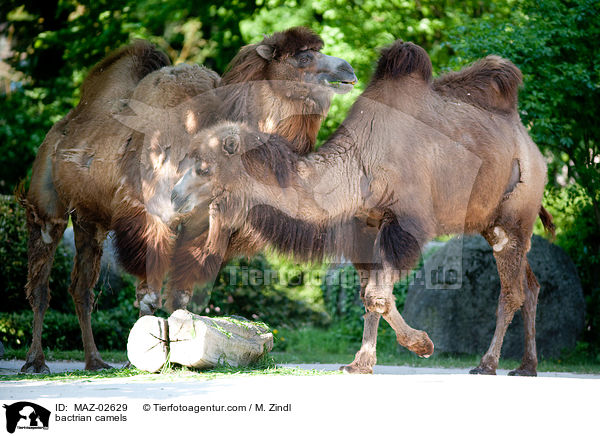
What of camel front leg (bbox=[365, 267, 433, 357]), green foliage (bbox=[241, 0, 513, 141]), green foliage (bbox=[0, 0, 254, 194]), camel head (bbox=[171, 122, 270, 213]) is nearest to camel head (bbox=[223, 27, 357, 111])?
camel head (bbox=[171, 122, 270, 213])

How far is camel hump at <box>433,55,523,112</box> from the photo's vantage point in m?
7.48

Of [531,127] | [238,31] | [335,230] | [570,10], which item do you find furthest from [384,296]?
[238,31]

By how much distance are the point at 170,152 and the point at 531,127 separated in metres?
5.21

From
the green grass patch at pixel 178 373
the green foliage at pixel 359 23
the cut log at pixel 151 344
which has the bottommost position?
the green grass patch at pixel 178 373

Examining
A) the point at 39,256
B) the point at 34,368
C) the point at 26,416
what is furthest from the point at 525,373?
the point at 26,416

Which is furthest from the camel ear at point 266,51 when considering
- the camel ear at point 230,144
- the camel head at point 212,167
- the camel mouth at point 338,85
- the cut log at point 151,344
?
the cut log at point 151,344

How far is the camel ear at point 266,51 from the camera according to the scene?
6918mm

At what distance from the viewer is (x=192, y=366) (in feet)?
19.6

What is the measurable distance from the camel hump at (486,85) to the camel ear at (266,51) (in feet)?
5.22

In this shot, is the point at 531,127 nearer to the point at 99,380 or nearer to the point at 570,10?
the point at 570,10

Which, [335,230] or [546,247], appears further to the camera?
[546,247]

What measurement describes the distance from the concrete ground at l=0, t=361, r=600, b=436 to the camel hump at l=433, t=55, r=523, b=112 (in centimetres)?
292

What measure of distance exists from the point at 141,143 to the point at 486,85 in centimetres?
328

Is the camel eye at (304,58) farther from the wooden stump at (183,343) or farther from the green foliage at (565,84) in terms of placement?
the green foliage at (565,84)
